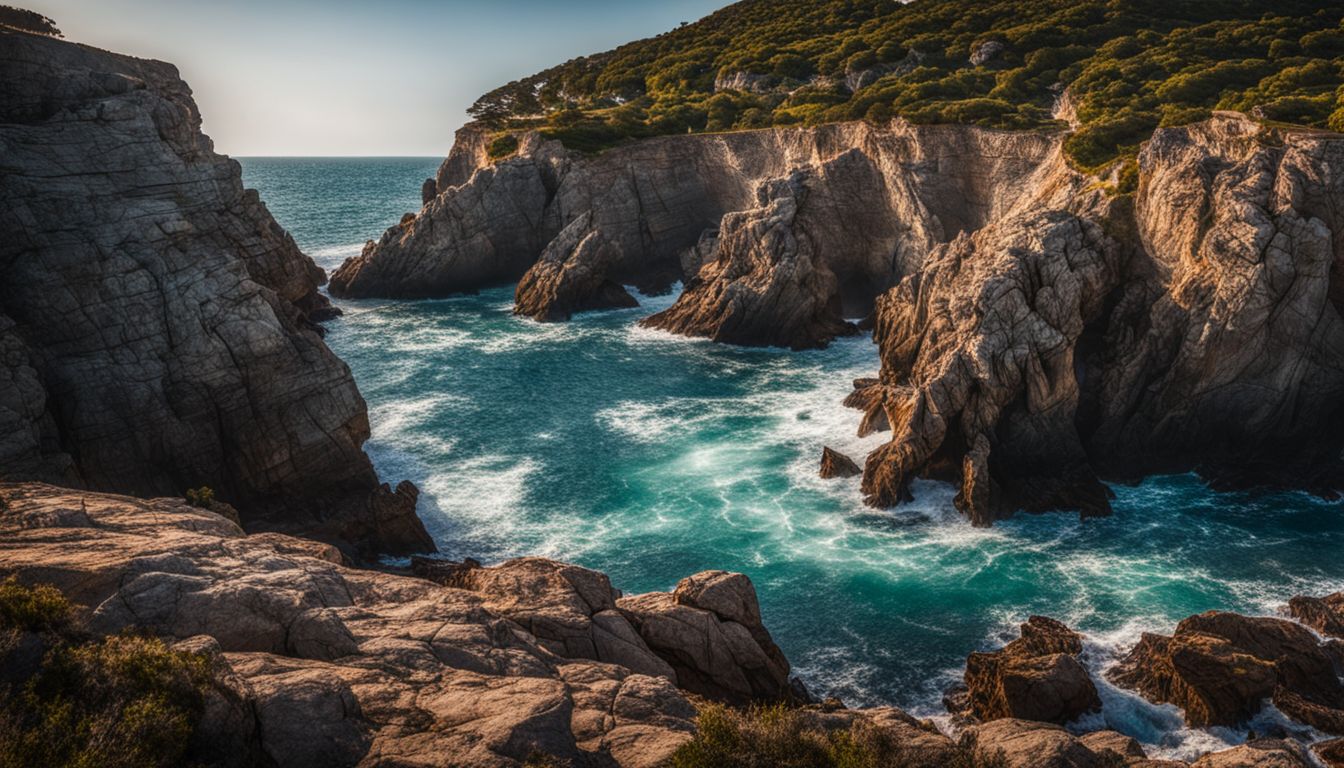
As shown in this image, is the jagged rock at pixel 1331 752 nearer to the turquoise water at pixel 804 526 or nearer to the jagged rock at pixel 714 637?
the turquoise water at pixel 804 526

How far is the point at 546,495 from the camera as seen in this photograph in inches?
1839

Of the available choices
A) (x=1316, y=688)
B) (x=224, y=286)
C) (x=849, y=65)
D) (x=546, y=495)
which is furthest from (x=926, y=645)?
(x=849, y=65)

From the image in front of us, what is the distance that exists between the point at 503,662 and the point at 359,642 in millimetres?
3383

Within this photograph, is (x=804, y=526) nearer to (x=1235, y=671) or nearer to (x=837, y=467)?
(x=837, y=467)

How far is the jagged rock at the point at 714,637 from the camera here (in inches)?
1009

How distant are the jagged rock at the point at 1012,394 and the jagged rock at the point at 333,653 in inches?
1094

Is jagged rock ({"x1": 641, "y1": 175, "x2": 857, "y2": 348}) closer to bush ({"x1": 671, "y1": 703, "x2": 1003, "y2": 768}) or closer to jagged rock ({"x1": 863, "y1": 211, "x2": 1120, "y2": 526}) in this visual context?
jagged rock ({"x1": 863, "y1": 211, "x2": 1120, "y2": 526})

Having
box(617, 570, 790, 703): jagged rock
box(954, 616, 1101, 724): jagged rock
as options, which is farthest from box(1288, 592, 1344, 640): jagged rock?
box(617, 570, 790, 703): jagged rock

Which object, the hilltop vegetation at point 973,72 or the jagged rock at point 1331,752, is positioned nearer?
Answer: the jagged rock at point 1331,752

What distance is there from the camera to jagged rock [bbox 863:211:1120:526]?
44594 millimetres

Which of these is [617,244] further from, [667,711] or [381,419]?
[667,711]

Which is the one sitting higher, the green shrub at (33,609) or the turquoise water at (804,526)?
the green shrub at (33,609)

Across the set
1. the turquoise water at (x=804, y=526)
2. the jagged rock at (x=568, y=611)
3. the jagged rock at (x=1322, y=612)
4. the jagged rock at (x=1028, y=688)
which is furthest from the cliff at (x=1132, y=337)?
the jagged rock at (x=568, y=611)

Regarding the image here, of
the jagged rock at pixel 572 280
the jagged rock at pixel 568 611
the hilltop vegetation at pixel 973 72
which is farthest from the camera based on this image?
the jagged rock at pixel 572 280
